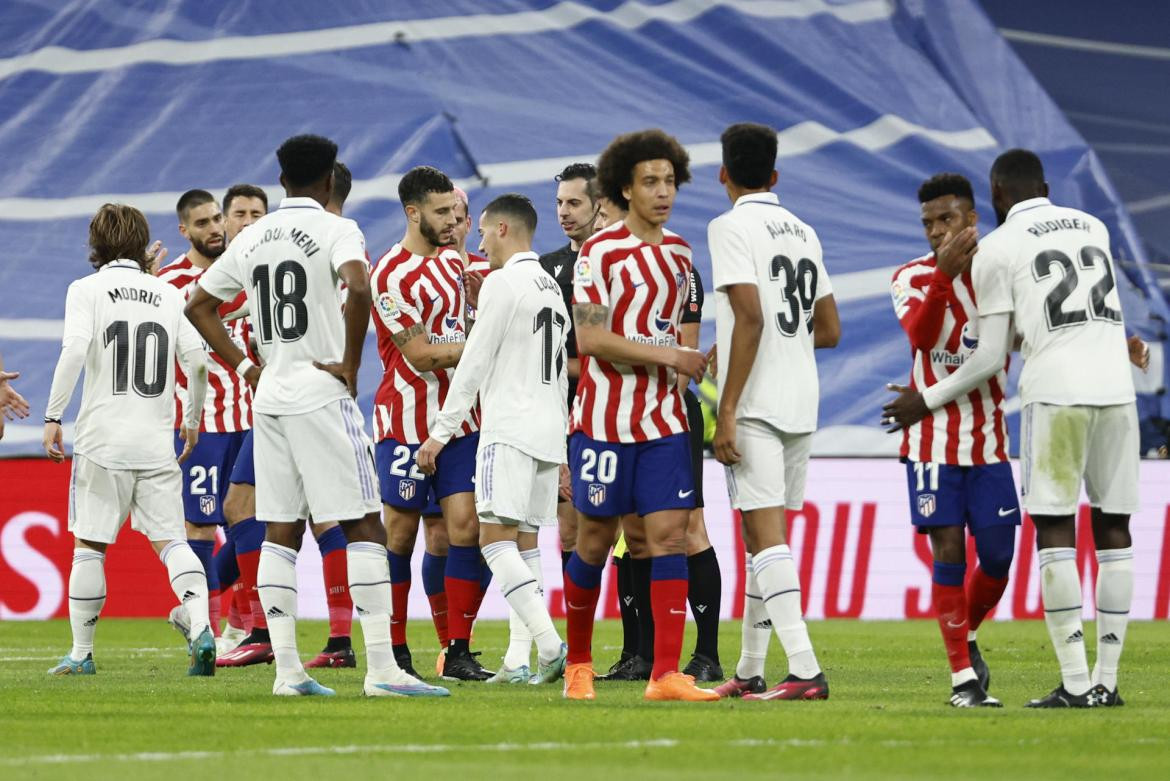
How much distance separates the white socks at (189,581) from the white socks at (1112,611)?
410 centimetres

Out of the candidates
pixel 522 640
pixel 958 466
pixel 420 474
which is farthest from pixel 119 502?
pixel 958 466

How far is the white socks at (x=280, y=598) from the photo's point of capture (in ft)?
24.9

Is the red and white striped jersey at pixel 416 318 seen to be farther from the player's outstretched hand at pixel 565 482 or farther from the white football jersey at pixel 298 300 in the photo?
the white football jersey at pixel 298 300

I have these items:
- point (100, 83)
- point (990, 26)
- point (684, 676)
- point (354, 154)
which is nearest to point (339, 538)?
point (684, 676)

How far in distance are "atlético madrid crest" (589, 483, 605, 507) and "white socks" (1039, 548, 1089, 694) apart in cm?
169

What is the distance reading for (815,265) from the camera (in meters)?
7.55

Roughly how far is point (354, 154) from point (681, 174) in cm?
1151

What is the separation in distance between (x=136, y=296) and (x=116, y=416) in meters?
0.61

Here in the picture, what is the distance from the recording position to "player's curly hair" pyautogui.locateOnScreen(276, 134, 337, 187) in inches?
304

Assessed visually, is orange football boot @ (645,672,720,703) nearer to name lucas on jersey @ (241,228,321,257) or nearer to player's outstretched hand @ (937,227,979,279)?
player's outstretched hand @ (937,227,979,279)

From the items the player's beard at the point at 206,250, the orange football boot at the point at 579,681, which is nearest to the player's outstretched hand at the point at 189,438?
the player's beard at the point at 206,250

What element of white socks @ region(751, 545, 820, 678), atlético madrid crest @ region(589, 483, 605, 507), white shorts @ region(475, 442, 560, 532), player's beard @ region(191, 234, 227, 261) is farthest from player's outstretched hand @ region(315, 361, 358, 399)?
player's beard @ region(191, 234, 227, 261)

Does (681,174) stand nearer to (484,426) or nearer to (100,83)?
(484,426)

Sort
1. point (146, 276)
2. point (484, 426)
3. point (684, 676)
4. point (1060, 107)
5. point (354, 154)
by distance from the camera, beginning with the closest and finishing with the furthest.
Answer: point (684, 676) → point (484, 426) → point (146, 276) → point (354, 154) → point (1060, 107)
